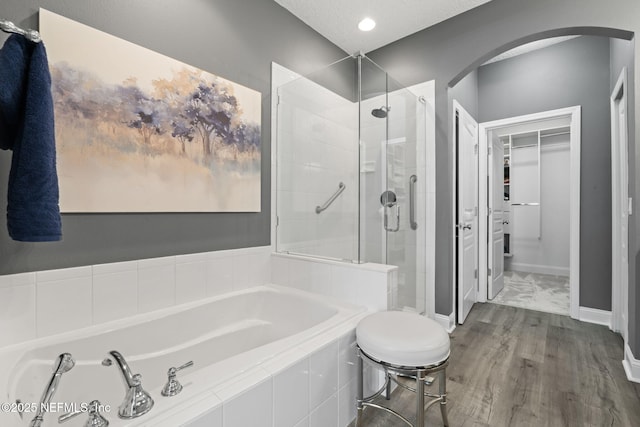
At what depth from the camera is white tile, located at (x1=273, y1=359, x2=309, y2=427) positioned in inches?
42.6

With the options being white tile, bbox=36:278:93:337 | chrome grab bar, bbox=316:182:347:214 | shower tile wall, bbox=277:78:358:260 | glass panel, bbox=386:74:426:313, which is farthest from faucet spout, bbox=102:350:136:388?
chrome grab bar, bbox=316:182:347:214

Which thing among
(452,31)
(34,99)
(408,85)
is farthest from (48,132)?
(452,31)

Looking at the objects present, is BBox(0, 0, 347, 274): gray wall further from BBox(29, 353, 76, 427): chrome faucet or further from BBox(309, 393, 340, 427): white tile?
BBox(309, 393, 340, 427): white tile

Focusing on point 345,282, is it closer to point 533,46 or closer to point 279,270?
point 279,270

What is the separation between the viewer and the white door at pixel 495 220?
3609 mm

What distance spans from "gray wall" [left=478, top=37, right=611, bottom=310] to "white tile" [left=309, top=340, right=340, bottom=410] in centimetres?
298

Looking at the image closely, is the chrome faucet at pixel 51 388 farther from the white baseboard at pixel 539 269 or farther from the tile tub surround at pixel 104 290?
the white baseboard at pixel 539 269

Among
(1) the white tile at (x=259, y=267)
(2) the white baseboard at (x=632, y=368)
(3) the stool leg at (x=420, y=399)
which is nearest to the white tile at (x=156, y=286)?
(1) the white tile at (x=259, y=267)

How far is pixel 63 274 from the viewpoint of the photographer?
1.38 metres

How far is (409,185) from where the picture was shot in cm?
258

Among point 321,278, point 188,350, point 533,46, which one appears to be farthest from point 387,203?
point 533,46

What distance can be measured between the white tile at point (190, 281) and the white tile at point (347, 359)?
1.01 m

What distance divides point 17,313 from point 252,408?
1126 millimetres

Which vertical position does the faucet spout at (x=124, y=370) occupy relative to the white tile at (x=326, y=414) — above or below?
above
